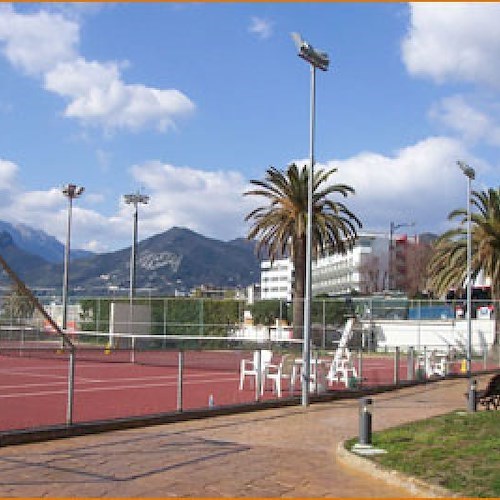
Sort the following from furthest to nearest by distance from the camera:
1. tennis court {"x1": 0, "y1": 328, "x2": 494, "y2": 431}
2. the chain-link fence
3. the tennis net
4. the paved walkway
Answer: the tennis net, the chain-link fence, tennis court {"x1": 0, "y1": 328, "x2": 494, "y2": 431}, the paved walkway

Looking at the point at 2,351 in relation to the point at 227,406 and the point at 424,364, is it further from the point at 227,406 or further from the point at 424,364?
the point at 227,406

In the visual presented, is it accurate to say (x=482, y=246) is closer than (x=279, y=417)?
No

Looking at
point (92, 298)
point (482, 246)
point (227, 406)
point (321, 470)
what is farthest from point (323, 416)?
point (92, 298)

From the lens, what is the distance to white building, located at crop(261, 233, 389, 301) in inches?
4980

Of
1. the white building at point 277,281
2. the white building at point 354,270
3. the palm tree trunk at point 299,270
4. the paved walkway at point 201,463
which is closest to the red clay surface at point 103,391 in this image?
the paved walkway at point 201,463

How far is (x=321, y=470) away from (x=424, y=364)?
59.3ft

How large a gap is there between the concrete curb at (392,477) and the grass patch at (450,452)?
0.09 m

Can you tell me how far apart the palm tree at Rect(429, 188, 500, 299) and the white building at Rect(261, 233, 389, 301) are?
72195 millimetres

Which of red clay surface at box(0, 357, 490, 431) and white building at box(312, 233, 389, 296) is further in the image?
white building at box(312, 233, 389, 296)

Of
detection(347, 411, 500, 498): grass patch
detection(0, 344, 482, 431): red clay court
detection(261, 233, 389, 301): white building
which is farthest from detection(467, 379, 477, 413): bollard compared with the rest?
detection(261, 233, 389, 301): white building

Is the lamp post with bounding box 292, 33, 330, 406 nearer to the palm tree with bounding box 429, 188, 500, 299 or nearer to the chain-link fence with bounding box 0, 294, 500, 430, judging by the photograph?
the chain-link fence with bounding box 0, 294, 500, 430

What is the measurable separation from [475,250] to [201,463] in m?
32.0

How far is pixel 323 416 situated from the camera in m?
15.6

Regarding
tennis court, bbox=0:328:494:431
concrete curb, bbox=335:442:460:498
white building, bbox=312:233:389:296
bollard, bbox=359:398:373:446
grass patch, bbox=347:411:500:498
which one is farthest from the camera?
white building, bbox=312:233:389:296
